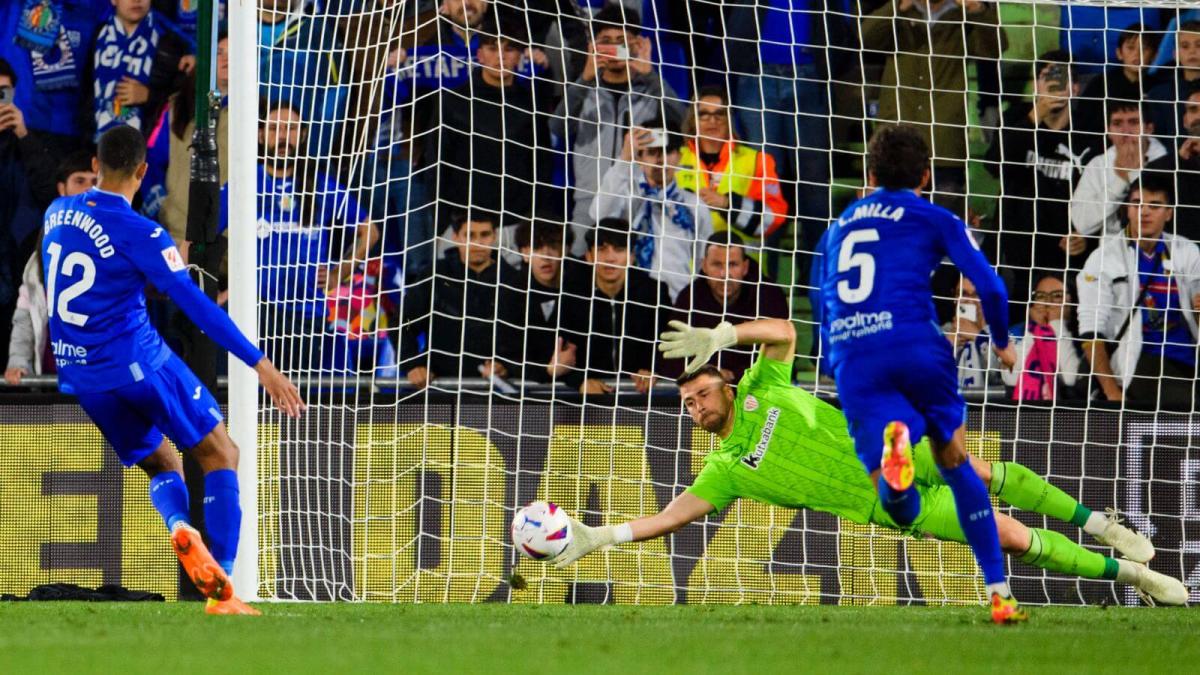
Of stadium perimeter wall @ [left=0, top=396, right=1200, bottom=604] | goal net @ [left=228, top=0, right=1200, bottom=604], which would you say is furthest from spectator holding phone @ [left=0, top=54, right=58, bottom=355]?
stadium perimeter wall @ [left=0, top=396, right=1200, bottom=604]

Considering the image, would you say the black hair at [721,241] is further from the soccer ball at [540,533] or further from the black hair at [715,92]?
the soccer ball at [540,533]

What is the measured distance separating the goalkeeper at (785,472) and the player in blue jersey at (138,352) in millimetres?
1621

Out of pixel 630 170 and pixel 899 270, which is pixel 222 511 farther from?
pixel 630 170

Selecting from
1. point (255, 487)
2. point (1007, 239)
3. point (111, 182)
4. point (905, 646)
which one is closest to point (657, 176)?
point (1007, 239)

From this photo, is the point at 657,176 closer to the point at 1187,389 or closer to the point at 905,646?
the point at 1187,389

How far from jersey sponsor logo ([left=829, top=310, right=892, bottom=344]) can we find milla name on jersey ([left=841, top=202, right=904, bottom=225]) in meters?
0.34

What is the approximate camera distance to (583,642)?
528 cm

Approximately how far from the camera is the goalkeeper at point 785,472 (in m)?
7.39

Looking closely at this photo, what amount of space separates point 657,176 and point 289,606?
339 centimetres

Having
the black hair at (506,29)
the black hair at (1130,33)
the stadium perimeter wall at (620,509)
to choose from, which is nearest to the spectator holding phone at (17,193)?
the stadium perimeter wall at (620,509)

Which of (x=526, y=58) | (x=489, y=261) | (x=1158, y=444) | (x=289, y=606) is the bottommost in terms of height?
(x=289, y=606)

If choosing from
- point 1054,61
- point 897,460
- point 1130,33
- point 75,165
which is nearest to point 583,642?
point 897,460

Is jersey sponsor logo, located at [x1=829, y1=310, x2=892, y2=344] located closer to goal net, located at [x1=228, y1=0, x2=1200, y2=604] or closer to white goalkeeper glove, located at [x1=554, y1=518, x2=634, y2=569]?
white goalkeeper glove, located at [x1=554, y1=518, x2=634, y2=569]

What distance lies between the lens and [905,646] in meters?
5.22
